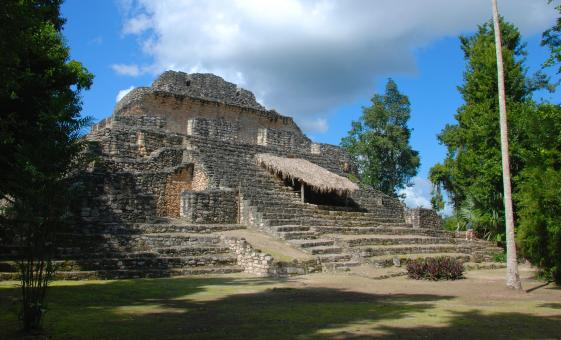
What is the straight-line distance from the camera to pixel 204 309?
719 centimetres

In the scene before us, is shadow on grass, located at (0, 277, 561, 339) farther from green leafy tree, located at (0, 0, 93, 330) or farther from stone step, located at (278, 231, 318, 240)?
stone step, located at (278, 231, 318, 240)

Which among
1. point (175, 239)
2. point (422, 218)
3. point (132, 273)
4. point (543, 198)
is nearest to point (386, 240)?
point (422, 218)

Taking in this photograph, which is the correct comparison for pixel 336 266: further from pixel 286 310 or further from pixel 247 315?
pixel 247 315

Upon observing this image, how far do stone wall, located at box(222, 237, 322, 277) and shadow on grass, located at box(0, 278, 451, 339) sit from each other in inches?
57.7

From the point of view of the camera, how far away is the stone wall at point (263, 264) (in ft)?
38.8

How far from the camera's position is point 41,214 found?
5.47 meters

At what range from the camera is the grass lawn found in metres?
5.59

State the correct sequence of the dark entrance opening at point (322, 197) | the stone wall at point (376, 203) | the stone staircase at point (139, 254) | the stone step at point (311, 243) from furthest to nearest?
the stone wall at point (376, 203)
the dark entrance opening at point (322, 197)
the stone step at point (311, 243)
the stone staircase at point (139, 254)

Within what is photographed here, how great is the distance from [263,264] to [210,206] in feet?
12.9

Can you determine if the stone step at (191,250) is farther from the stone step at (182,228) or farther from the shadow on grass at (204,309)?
the shadow on grass at (204,309)

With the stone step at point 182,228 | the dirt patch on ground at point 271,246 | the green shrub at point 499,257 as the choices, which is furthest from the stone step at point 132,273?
the green shrub at point 499,257

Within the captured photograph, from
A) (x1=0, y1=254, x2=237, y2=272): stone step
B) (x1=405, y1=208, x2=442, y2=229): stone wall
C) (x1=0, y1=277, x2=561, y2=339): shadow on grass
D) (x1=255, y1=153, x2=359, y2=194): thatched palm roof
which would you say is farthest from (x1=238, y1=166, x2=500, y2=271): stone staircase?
(x1=0, y1=277, x2=561, y2=339): shadow on grass

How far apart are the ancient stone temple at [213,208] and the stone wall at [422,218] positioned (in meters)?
0.04

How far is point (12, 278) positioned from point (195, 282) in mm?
3470
